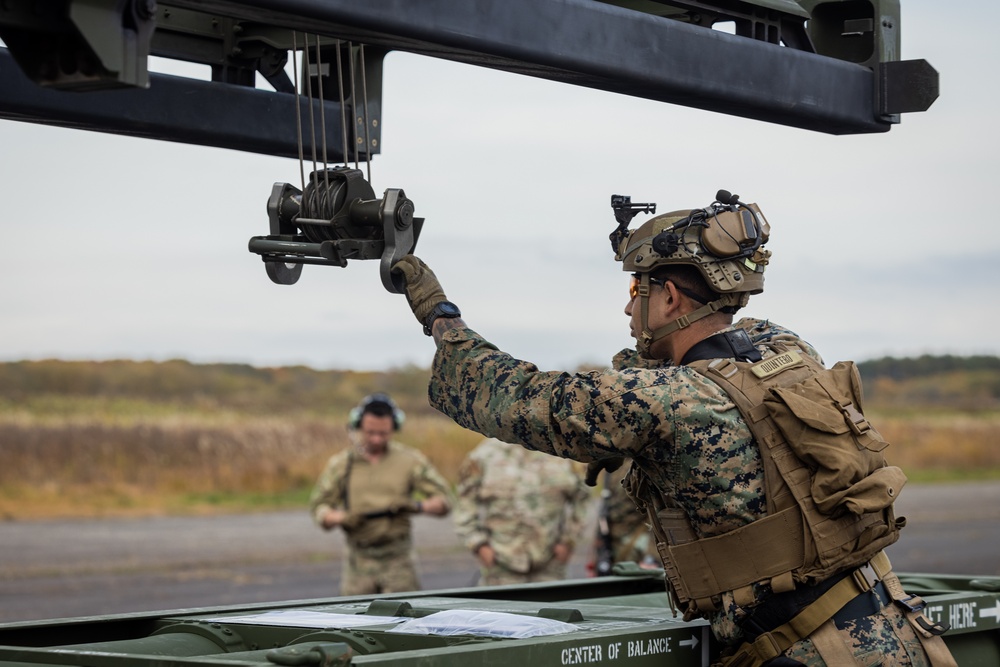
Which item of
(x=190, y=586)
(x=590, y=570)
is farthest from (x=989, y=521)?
(x=590, y=570)

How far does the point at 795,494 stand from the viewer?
12.5 feet

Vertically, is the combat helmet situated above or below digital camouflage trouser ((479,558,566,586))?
above

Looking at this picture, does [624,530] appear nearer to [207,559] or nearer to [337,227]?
[337,227]

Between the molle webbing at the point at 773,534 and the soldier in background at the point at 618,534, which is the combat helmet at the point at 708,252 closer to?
the molle webbing at the point at 773,534

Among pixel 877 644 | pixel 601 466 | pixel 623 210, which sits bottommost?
pixel 877 644

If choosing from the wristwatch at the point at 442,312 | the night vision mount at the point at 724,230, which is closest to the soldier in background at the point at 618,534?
the night vision mount at the point at 724,230

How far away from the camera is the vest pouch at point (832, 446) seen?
378 cm

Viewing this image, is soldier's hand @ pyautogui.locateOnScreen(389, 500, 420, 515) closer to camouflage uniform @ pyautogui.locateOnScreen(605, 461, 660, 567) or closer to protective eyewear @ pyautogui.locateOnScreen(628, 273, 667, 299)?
camouflage uniform @ pyautogui.locateOnScreen(605, 461, 660, 567)

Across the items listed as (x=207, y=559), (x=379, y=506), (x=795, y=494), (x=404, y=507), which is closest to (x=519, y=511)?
(x=404, y=507)

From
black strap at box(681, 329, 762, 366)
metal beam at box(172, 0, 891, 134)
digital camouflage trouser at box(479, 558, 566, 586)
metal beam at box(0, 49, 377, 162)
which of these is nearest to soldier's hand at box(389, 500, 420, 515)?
digital camouflage trouser at box(479, 558, 566, 586)

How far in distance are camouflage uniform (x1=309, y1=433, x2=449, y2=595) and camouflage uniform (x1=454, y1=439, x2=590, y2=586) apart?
1.20 ft

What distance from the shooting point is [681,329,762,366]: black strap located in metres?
4.03

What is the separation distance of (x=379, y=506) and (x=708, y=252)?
6206 millimetres

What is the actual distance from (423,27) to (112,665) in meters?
1.61
